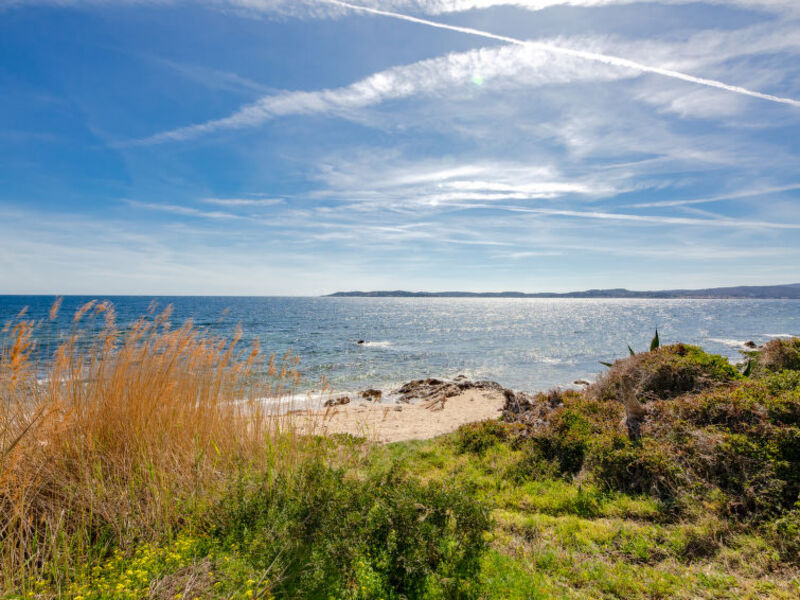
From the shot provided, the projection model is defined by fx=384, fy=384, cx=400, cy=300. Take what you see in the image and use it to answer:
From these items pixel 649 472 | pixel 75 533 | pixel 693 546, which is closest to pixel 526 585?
pixel 693 546

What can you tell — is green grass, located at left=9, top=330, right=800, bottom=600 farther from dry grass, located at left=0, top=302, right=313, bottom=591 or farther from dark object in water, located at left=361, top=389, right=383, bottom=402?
dark object in water, located at left=361, top=389, right=383, bottom=402

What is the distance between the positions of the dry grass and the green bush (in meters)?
0.73

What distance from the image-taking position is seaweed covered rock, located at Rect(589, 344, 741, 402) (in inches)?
351

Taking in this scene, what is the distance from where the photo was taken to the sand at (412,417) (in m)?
12.3

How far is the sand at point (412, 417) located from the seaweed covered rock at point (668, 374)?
4033 mm

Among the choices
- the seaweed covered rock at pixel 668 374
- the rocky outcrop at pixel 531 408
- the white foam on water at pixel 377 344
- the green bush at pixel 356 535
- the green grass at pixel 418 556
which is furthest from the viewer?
the white foam on water at pixel 377 344

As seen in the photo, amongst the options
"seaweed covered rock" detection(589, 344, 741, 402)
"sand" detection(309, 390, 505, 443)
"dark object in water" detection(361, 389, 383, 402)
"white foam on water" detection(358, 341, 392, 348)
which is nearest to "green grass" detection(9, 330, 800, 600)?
"seaweed covered rock" detection(589, 344, 741, 402)

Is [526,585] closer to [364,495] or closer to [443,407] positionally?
[364,495]

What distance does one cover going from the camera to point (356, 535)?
414cm

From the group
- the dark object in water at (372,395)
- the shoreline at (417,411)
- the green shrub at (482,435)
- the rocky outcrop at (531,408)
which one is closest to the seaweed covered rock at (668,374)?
the rocky outcrop at (531,408)

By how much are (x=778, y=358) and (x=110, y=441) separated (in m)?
14.8

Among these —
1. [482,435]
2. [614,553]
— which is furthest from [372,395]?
[614,553]

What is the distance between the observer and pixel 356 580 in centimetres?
377

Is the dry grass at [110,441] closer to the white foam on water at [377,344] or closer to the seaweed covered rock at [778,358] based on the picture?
the seaweed covered rock at [778,358]
